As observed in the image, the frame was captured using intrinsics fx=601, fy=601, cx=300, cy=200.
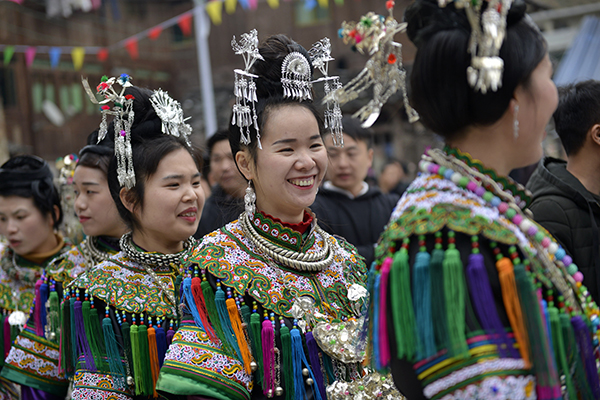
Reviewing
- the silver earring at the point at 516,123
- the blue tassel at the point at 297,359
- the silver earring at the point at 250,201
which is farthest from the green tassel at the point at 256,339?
the silver earring at the point at 516,123

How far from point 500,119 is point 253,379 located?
111cm

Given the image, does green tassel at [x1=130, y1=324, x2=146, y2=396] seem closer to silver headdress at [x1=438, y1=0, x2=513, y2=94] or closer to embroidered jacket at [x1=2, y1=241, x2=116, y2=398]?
embroidered jacket at [x1=2, y1=241, x2=116, y2=398]

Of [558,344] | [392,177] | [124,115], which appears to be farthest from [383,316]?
[392,177]

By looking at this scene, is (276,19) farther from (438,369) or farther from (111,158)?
(438,369)

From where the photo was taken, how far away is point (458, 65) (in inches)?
52.2

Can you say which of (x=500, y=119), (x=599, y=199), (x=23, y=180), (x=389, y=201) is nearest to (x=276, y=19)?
(x=389, y=201)

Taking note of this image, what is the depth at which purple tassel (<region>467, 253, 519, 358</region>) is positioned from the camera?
48.3 inches

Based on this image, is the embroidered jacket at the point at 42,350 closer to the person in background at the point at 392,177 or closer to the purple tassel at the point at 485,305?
the purple tassel at the point at 485,305

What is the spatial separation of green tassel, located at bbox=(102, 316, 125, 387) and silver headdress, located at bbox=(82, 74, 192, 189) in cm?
56

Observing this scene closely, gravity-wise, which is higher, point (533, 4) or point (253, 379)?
point (533, 4)

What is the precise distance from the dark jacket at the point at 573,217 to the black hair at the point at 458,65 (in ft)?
4.27

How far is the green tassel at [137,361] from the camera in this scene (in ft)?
7.32

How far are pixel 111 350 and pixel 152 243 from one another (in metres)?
0.47

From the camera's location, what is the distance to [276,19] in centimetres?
1402
